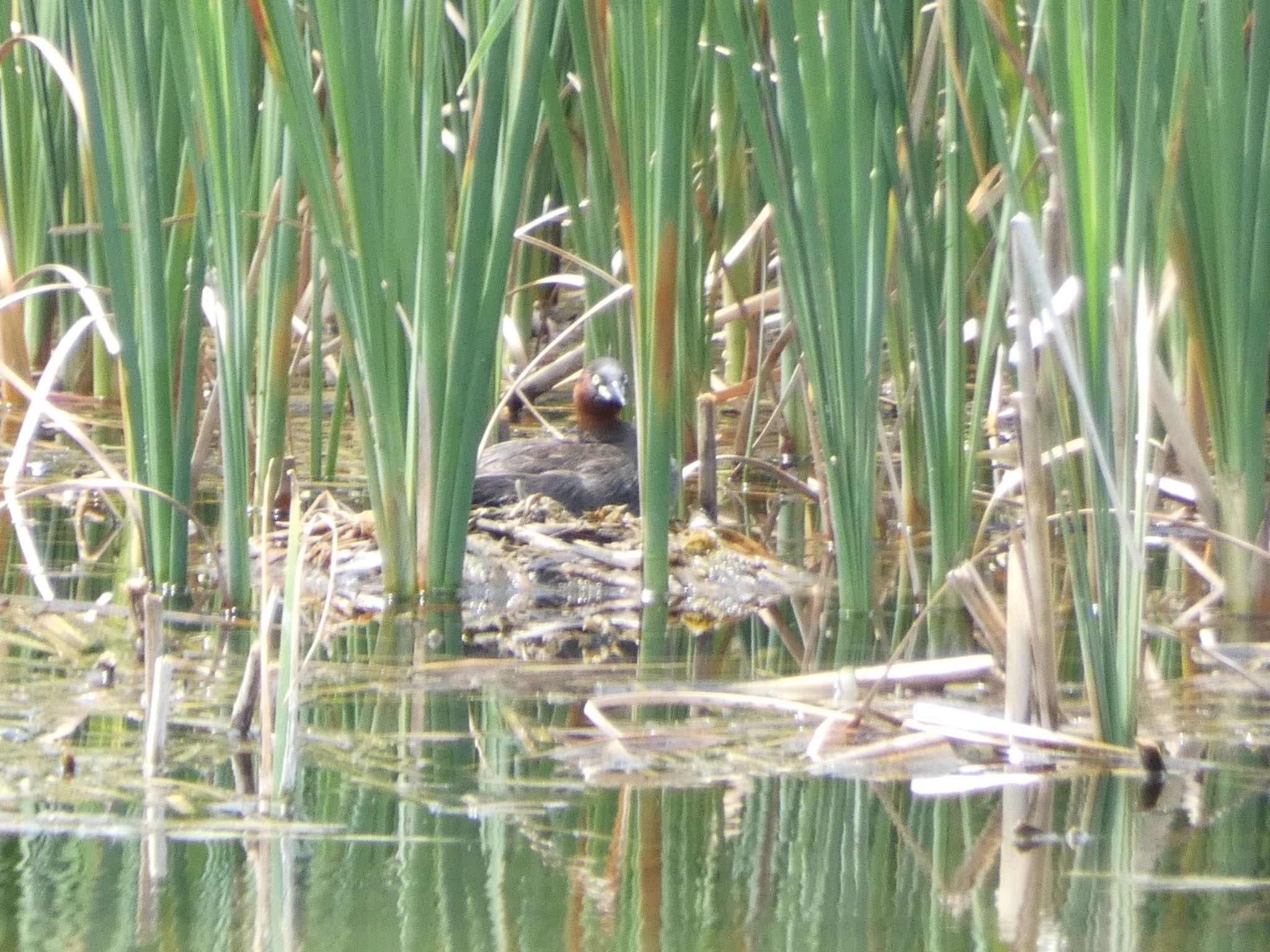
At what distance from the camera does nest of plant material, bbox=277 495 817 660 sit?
3664mm

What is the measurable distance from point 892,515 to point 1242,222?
1.61 m

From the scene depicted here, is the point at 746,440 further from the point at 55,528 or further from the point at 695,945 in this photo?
the point at 695,945

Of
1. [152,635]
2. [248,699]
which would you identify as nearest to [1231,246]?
[248,699]

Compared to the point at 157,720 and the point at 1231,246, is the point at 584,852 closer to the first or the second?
the point at 157,720

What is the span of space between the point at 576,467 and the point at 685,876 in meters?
3.34

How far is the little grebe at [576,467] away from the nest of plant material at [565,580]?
45 cm

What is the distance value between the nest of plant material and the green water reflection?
113 centimetres

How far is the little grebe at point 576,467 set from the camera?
5.16m

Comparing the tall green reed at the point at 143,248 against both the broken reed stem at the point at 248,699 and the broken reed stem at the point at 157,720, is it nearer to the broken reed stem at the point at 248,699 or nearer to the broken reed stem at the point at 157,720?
the broken reed stem at the point at 248,699

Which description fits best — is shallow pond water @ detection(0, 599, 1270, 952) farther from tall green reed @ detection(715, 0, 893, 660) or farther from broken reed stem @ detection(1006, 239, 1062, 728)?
tall green reed @ detection(715, 0, 893, 660)

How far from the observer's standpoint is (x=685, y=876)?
2092 mm

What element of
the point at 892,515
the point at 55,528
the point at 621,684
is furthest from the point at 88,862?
the point at 892,515

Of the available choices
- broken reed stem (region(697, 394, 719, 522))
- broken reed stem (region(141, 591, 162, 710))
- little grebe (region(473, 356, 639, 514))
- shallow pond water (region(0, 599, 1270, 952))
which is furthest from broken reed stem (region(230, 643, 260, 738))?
little grebe (region(473, 356, 639, 514))

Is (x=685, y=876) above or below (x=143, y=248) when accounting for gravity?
below
